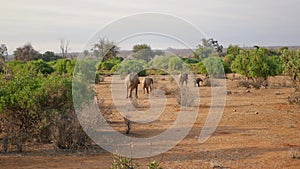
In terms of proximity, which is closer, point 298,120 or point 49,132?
point 49,132

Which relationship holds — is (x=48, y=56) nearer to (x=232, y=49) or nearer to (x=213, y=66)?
(x=232, y=49)

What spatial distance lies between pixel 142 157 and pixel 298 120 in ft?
23.2

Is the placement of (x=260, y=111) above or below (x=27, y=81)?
below

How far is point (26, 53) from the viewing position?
180ft

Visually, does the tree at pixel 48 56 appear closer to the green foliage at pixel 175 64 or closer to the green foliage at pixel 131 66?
the green foliage at pixel 131 66

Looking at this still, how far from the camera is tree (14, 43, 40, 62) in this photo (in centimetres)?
5363

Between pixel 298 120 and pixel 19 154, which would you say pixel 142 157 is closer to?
pixel 19 154

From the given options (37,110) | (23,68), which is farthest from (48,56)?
(37,110)

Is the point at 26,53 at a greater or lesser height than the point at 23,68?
greater

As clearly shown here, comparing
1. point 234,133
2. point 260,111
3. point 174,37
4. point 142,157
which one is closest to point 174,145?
point 142,157

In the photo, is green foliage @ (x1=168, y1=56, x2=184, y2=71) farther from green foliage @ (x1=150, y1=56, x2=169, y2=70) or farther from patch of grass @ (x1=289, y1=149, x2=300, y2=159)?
patch of grass @ (x1=289, y1=149, x2=300, y2=159)

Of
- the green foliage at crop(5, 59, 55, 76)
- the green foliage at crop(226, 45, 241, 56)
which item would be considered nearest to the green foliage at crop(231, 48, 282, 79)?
the green foliage at crop(5, 59, 55, 76)

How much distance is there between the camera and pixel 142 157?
864cm

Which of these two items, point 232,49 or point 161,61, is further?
point 232,49
